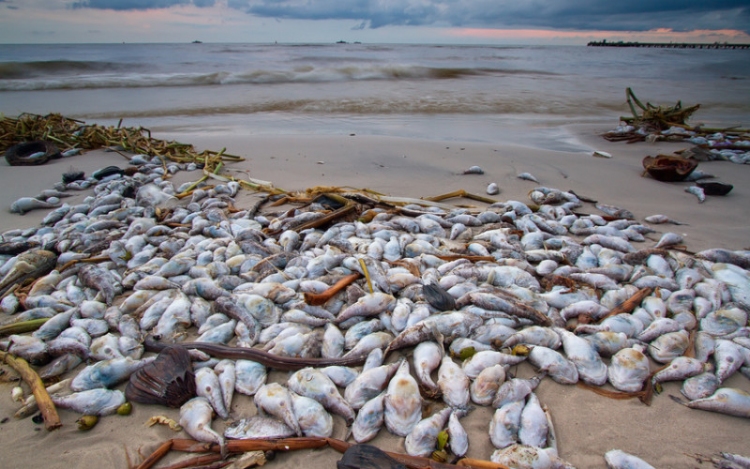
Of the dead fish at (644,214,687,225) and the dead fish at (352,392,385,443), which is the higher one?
the dead fish at (644,214,687,225)

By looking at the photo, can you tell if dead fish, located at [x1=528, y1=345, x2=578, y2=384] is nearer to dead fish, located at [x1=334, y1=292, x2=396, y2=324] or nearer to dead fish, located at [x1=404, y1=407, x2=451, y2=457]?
dead fish, located at [x1=404, y1=407, x2=451, y2=457]

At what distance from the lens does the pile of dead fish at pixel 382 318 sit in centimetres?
190

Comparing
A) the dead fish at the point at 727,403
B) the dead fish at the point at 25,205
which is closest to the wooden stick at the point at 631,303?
the dead fish at the point at 727,403

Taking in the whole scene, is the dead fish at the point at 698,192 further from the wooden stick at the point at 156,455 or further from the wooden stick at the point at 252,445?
the wooden stick at the point at 156,455

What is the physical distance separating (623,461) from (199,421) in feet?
5.59

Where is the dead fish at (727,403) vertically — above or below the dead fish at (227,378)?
above

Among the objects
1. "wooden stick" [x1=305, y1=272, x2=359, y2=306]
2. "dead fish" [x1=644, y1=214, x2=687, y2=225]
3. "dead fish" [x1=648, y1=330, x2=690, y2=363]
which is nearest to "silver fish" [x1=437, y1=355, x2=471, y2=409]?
"wooden stick" [x1=305, y1=272, x2=359, y2=306]

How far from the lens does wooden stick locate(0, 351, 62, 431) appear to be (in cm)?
184

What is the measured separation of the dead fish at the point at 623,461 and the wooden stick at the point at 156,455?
68.9 inches

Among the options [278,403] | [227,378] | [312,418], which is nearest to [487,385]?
[312,418]

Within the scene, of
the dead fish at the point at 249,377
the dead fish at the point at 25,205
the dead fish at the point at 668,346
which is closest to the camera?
the dead fish at the point at 249,377

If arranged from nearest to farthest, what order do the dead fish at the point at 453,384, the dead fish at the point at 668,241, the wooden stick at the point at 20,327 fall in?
the dead fish at the point at 453,384 < the wooden stick at the point at 20,327 < the dead fish at the point at 668,241

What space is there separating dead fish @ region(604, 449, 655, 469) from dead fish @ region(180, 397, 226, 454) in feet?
4.96

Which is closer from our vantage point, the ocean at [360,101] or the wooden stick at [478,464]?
the wooden stick at [478,464]
